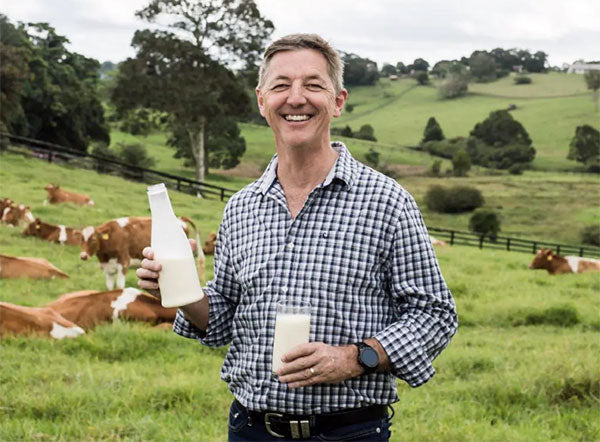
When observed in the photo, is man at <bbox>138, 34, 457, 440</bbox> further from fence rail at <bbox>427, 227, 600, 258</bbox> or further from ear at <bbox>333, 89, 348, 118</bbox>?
fence rail at <bbox>427, 227, 600, 258</bbox>

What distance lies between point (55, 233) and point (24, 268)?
155 inches

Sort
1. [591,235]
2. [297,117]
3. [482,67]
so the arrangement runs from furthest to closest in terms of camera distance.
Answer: [482,67]
[591,235]
[297,117]

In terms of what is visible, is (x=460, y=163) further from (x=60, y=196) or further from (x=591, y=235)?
(x=60, y=196)

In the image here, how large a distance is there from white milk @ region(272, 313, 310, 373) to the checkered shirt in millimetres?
75

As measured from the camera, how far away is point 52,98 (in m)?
40.1

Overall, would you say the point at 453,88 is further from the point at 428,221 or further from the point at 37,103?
the point at 37,103

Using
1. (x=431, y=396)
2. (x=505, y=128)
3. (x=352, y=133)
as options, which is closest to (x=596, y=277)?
(x=431, y=396)

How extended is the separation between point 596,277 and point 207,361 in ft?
34.0

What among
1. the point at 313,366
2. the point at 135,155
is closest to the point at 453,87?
the point at 135,155

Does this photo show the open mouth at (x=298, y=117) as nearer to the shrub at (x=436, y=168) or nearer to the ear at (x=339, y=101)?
the ear at (x=339, y=101)

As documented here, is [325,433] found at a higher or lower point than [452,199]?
higher

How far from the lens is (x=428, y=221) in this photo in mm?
50812

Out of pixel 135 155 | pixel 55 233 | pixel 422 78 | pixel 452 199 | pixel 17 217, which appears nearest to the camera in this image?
pixel 55 233

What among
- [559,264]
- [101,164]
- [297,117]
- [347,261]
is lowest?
[559,264]
